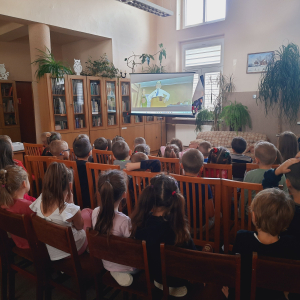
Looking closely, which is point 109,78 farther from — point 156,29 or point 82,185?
point 82,185

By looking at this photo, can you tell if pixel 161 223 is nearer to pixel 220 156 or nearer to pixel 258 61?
pixel 220 156

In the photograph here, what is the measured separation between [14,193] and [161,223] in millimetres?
1027

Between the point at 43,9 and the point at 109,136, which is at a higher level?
the point at 43,9

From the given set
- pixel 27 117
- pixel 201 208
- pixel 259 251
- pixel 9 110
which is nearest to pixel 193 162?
pixel 201 208

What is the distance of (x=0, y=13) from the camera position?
13.0 feet

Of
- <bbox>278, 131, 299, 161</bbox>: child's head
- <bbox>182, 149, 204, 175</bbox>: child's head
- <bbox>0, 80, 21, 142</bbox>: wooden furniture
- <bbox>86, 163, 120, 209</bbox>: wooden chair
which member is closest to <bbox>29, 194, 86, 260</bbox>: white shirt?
<bbox>86, 163, 120, 209</bbox>: wooden chair

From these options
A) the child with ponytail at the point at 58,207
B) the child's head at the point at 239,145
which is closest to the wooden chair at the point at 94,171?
the child with ponytail at the point at 58,207

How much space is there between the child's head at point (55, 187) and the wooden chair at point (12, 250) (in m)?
0.18

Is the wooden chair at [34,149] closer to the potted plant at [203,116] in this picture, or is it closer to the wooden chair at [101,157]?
the wooden chair at [101,157]

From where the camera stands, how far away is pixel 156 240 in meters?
1.15

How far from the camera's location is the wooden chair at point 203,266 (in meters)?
0.89

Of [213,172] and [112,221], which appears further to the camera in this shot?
[213,172]

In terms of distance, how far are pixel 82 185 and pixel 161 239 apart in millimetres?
1377

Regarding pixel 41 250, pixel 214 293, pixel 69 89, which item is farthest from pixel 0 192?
pixel 69 89
